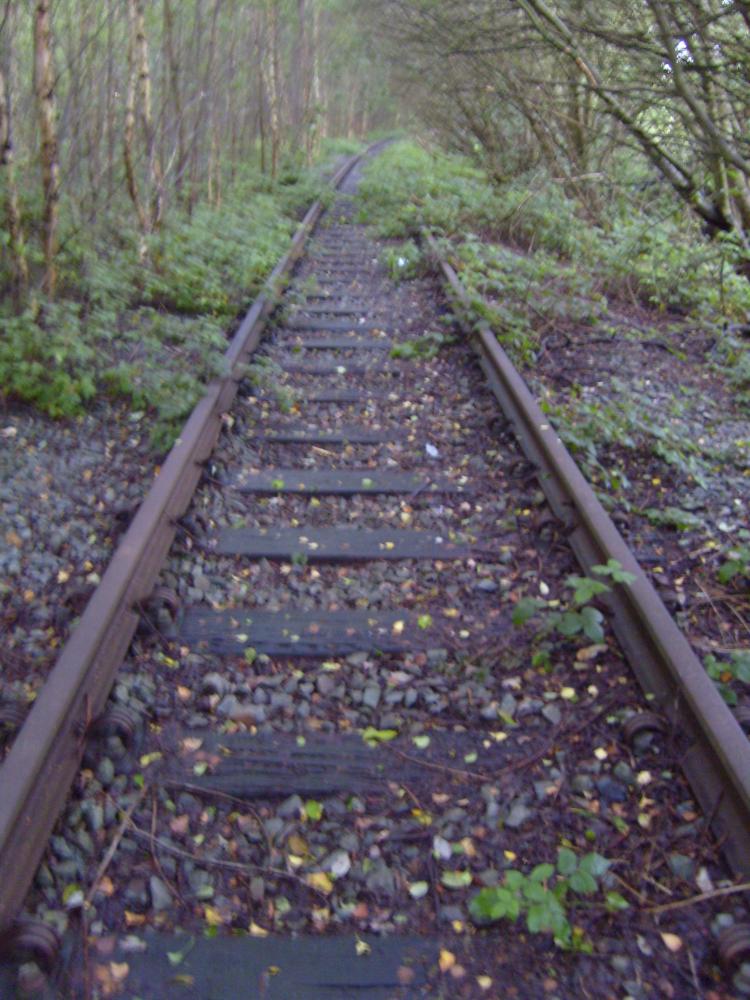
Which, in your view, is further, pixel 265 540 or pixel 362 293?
pixel 362 293

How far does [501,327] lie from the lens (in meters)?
7.31

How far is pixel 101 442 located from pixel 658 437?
3.23 metres

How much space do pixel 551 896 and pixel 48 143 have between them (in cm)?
600

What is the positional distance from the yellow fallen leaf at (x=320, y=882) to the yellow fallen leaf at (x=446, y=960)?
35cm

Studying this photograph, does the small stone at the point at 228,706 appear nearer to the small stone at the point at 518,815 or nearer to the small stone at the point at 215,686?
the small stone at the point at 215,686

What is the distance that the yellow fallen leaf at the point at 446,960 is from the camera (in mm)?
2184

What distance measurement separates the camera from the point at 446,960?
220cm

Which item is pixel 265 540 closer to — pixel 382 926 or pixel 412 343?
pixel 382 926

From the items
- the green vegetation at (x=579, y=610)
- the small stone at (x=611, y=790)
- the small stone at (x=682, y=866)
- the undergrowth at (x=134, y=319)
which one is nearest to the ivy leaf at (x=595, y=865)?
the small stone at (x=682, y=866)

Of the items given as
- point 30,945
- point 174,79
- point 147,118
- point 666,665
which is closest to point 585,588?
point 666,665

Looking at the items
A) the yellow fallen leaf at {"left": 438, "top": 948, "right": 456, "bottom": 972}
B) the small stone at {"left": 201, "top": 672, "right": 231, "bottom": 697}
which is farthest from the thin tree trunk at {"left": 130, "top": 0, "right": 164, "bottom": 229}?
the yellow fallen leaf at {"left": 438, "top": 948, "right": 456, "bottom": 972}

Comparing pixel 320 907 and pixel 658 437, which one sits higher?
pixel 658 437

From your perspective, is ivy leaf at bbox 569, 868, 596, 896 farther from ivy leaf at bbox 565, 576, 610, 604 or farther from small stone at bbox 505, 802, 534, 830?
ivy leaf at bbox 565, 576, 610, 604

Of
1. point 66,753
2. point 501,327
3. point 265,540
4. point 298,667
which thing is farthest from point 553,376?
point 66,753
